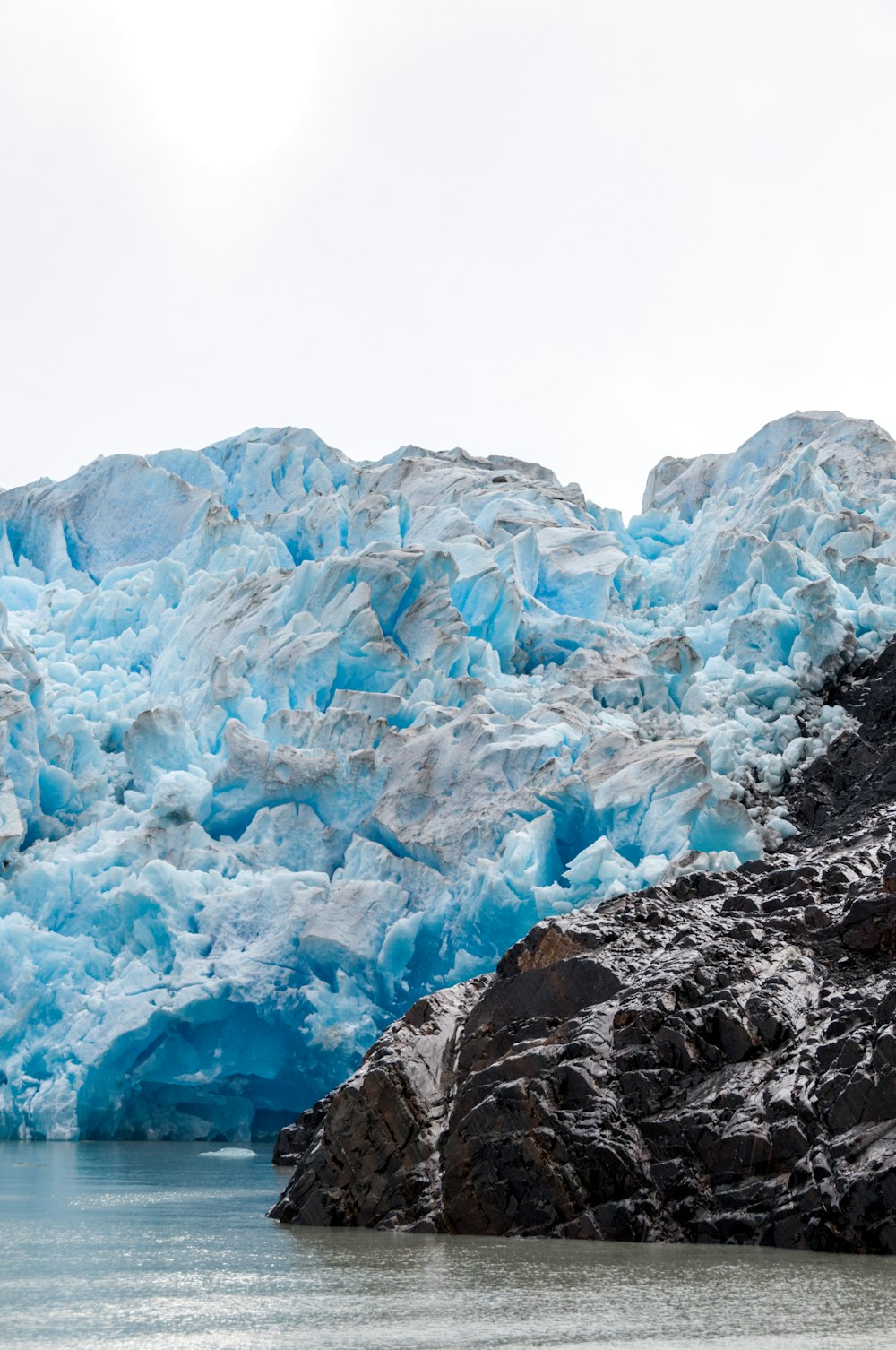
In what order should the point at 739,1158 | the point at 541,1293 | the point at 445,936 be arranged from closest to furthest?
the point at 541,1293 → the point at 739,1158 → the point at 445,936

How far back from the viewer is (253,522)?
90.7 ft

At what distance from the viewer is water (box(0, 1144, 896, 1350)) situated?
218 inches

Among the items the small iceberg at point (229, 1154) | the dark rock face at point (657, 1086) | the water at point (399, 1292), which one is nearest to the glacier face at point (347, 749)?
the small iceberg at point (229, 1154)

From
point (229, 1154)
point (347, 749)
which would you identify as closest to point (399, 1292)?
point (229, 1154)

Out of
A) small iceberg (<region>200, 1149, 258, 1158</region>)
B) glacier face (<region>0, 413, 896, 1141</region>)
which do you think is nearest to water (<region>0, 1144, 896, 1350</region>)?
small iceberg (<region>200, 1149, 258, 1158</region>)

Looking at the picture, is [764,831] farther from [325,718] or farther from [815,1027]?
[815,1027]

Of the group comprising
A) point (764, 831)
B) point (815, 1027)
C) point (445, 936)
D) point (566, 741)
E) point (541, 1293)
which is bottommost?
point (541, 1293)

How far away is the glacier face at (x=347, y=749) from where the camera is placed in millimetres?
17266

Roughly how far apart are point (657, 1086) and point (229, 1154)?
9792 millimetres

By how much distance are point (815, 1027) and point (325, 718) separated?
38.0 feet

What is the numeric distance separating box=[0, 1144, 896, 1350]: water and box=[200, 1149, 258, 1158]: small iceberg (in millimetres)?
7221

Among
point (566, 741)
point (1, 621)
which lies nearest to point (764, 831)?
point (566, 741)

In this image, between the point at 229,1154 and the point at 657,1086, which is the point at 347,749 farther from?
the point at 657,1086

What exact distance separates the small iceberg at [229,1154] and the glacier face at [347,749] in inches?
34.3
